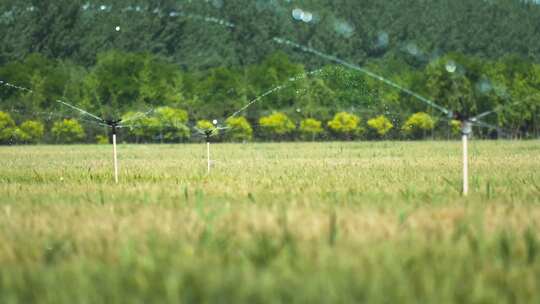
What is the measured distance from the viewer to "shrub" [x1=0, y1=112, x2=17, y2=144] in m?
77.3

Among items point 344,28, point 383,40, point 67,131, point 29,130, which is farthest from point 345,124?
point 344,28

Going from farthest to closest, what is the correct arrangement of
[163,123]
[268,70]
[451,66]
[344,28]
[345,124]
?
[344,28] < [268,70] < [451,66] < [345,124] < [163,123]

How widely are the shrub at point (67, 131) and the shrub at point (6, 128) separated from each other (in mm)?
3961

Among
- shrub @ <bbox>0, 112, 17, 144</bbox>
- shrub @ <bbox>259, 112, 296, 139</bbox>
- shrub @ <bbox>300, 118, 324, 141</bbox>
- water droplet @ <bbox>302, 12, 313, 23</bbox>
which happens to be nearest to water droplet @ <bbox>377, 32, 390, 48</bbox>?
water droplet @ <bbox>302, 12, 313, 23</bbox>

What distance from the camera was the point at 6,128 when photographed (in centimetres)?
7769

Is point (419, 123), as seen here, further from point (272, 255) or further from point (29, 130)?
point (272, 255)

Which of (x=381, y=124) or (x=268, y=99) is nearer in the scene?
(x=381, y=124)

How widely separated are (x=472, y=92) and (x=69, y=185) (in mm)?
87314

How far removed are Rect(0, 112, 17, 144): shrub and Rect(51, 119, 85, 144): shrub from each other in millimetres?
3961

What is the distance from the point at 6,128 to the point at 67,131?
19.3 feet

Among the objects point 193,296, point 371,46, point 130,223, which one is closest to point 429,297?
point 193,296

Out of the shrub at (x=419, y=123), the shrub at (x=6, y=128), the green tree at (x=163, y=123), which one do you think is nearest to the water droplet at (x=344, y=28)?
the shrub at (x=419, y=123)

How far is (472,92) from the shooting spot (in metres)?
95.7

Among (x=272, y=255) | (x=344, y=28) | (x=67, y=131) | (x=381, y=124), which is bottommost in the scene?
(x=272, y=255)
